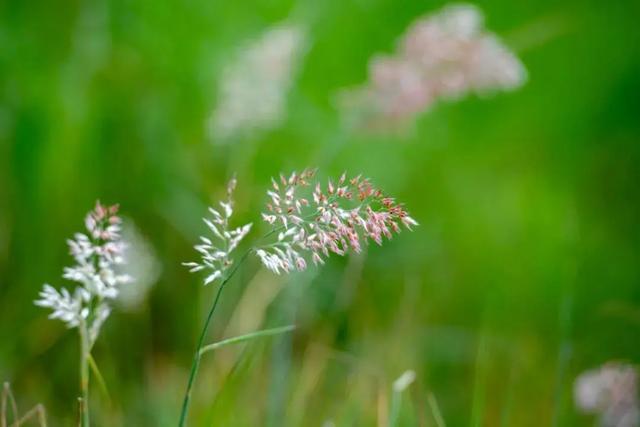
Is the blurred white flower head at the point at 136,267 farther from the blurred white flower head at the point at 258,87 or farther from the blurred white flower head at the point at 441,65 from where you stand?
the blurred white flower head at the point at 441,65

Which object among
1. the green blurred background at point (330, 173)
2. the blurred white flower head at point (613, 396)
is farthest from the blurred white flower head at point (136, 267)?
the blurred white flower head at point (613, 396)

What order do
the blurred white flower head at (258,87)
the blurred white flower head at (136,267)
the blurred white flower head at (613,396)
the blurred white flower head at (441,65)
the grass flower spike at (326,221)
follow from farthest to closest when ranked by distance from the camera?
the blurred white flower head at (258,87) < the blurred white flower head at (441,65) < the blurred white flower head at (136,267) < the blurred white flower head at (613,396) < the grass flower spike at (326,221)

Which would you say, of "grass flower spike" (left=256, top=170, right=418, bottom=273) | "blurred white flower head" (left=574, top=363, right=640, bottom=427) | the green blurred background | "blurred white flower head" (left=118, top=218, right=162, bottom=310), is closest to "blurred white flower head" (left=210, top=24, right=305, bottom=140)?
the green blurred background

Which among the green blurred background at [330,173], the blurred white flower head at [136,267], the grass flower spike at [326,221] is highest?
the green blurred background at [330,173]

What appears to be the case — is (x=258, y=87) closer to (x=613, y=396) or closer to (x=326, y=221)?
(x=613, y=396)

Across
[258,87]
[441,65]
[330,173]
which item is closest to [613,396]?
[441,65]

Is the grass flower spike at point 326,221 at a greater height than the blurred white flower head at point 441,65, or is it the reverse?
the blurred white flower head at point 441,65
